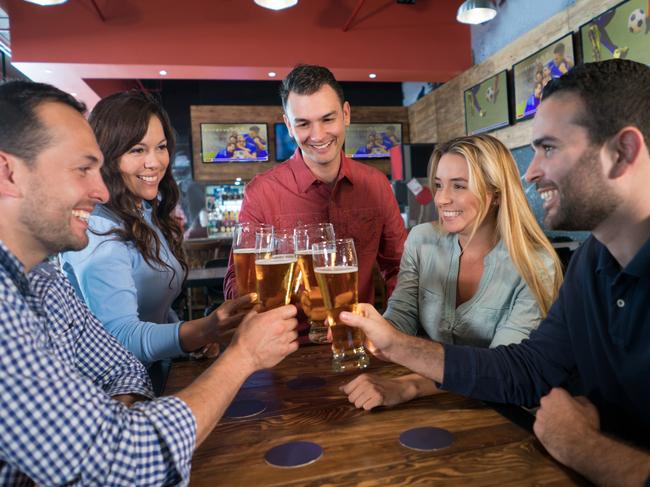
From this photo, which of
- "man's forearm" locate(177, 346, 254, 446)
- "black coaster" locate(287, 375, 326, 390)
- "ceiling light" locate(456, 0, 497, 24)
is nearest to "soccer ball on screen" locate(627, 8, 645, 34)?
"ceiling light" locate(456, 0, 497, 24)

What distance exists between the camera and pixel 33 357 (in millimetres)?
723

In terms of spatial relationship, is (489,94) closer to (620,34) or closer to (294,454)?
(620,34)

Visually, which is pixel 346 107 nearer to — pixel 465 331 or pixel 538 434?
A: pixel 465 331

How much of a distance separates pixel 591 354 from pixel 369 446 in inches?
24.5

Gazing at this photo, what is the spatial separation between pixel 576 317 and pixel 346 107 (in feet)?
5.09

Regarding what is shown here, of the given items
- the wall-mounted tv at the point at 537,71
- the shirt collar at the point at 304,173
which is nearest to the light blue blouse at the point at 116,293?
the shirt collar at the point at 304,173

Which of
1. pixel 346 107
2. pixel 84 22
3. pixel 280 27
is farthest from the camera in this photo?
pixel 280 27

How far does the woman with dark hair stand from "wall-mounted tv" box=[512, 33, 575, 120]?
3656mm

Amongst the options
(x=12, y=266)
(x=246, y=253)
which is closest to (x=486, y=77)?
(x=246, y=253)

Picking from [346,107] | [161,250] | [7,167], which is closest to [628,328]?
[7,167]

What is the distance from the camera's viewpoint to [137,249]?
1692mm

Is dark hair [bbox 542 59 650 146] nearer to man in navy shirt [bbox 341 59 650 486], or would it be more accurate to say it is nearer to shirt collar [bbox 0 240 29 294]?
man in navy shirt [bbox 341 59 650 486]

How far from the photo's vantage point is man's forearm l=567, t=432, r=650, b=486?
796mm

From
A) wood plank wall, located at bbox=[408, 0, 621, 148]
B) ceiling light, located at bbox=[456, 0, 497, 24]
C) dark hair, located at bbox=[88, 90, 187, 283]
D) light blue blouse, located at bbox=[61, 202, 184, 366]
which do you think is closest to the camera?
light blue blouse, located at bbox=[61, 202, 184, 366]
